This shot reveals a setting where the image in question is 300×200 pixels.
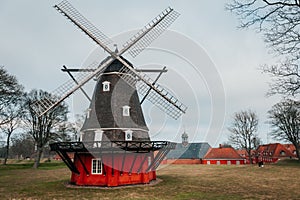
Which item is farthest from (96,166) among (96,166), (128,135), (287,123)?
(287,123)

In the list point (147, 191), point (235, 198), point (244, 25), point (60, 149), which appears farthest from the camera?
point (60, 149)

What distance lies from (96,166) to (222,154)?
120 feet

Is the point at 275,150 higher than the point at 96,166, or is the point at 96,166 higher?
the point at 96,166

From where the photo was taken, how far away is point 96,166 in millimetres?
15820

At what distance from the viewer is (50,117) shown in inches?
1216

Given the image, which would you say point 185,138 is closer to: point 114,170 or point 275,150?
point 275,150

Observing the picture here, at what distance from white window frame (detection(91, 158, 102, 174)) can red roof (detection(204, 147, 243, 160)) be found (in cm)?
3611

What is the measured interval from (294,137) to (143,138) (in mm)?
27465

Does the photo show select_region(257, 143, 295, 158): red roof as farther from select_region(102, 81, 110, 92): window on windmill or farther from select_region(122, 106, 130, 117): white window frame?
select_region(102, 81, 110, 92): window on windmill

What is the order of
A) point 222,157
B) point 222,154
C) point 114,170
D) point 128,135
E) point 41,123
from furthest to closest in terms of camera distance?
point 222,154 < point 222,157 < point 41,123 < point 128,135 < point 114,170

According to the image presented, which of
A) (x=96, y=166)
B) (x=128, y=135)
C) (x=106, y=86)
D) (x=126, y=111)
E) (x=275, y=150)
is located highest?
(x=106, y=86)

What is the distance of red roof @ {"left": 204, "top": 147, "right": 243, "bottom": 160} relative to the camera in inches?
1825

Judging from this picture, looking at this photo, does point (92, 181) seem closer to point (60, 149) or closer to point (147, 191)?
point (60, 149)

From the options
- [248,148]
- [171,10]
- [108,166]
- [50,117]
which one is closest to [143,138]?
[108,166]
